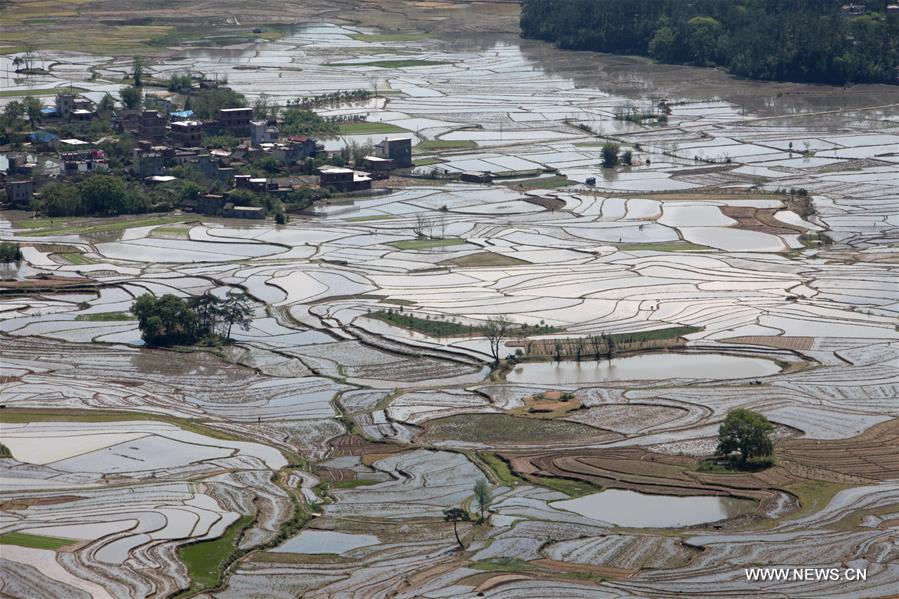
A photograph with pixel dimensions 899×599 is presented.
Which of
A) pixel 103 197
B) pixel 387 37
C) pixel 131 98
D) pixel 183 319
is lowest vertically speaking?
pixel 183 319

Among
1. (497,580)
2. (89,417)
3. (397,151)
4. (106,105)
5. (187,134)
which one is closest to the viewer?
(497,580)

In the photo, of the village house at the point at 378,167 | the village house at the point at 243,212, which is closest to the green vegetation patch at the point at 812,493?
the village house at the point at 243,212

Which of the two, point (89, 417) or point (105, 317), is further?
point (105, 317)

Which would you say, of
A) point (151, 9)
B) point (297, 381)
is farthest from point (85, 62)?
point (297, 381)

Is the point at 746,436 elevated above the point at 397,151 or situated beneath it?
situated beneath

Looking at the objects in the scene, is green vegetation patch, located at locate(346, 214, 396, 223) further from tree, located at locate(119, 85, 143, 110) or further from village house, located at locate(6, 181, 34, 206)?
tree, located at locate(119, 85, 143, 110)

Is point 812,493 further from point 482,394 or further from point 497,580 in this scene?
point 482,394

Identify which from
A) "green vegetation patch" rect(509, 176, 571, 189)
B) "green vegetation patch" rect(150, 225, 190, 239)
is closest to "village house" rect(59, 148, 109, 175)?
"green vegetation patch" rect(150, 225, 190, 239)

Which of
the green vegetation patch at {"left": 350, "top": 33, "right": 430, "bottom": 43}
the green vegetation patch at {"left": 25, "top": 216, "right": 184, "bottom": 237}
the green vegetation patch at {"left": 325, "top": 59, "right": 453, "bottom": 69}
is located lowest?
Answer: the green vegetation patch at {"left": 25, "top": 216, "right": 184, "bottom": 237}

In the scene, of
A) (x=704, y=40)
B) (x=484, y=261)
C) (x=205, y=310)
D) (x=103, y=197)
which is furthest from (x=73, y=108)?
(x=704, y=40)
